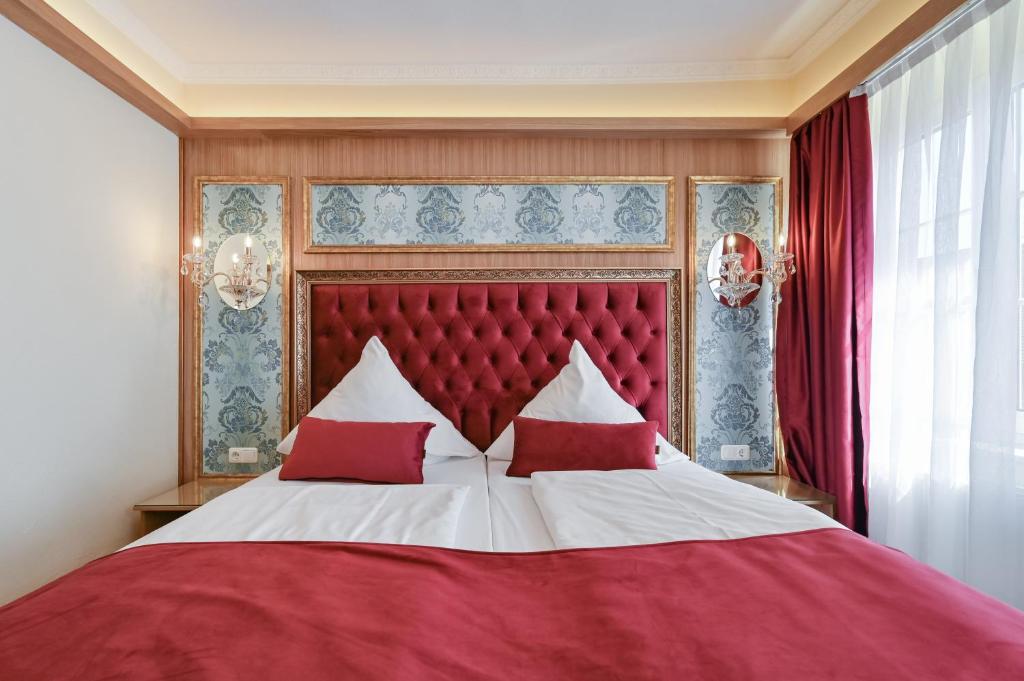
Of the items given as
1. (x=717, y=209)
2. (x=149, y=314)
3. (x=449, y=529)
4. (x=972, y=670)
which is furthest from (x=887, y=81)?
(x=149, y=314)

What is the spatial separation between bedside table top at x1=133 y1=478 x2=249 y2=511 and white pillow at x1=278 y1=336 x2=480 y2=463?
44 centimetres

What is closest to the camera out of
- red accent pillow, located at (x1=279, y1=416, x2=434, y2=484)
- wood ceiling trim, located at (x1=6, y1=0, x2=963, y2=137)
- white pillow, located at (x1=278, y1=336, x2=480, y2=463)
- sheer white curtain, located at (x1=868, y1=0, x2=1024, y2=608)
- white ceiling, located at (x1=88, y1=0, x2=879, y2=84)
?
sheer white curtain, located at (x1=868, y1=0, x2=1024, y2=608)

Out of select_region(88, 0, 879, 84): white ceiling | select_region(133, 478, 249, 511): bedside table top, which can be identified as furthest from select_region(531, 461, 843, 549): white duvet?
select_region(88, 0, 879, 84): white ceiling

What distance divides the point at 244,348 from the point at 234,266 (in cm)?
51

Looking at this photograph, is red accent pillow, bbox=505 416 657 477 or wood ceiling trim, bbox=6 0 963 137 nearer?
red accent pillow, bbox=505 416 657 477

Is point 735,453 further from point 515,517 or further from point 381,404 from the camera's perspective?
point 381,404

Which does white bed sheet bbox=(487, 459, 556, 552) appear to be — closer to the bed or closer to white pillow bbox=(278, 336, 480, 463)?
the bed

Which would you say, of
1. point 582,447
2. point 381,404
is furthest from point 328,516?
point 582,447

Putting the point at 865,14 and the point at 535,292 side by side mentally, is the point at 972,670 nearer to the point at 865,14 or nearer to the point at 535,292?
the point at 535,292

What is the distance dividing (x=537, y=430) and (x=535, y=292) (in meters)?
0.91

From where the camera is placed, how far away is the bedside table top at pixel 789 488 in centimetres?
270

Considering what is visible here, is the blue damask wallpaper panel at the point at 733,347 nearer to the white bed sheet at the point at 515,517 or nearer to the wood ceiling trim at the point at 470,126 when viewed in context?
the wood ceiling trim at the point at 470,126

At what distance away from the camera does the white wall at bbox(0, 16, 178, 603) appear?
2.10 metres

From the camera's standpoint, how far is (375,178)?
10.4 ft
